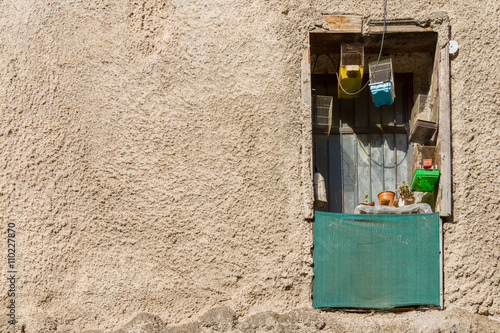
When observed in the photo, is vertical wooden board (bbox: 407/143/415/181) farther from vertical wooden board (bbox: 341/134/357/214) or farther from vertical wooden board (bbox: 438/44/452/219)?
vertical wooden board (bbox: 438/44/452/219)

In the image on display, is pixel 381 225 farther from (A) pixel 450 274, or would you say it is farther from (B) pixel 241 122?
(B) pixel 241 122

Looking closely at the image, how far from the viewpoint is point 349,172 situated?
7.39 meters

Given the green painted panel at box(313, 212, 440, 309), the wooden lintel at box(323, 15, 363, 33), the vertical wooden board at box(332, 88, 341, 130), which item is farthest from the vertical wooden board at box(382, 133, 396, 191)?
the wooden lintel at box(323, 15, 363, 33)

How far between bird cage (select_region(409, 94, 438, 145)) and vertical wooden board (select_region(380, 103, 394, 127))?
0.22 metres

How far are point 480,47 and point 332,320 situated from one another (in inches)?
113

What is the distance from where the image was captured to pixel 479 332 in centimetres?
626

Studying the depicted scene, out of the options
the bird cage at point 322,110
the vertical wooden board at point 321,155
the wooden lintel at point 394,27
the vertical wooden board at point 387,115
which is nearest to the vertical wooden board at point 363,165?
the vertical wooden board at point 387,115

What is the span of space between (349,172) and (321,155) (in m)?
0.33

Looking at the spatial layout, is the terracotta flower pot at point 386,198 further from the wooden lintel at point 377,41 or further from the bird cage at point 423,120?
the wooden lintel at point 377,41

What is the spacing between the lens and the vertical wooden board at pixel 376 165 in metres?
7.36

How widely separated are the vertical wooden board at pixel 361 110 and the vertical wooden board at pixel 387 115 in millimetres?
165

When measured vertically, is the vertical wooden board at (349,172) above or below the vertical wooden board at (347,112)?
below

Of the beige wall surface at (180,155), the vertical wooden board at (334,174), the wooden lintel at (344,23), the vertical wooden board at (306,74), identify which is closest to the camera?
the beige wall surface at (180,155)

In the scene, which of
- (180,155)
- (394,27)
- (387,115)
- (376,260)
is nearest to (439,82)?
(394,27)
